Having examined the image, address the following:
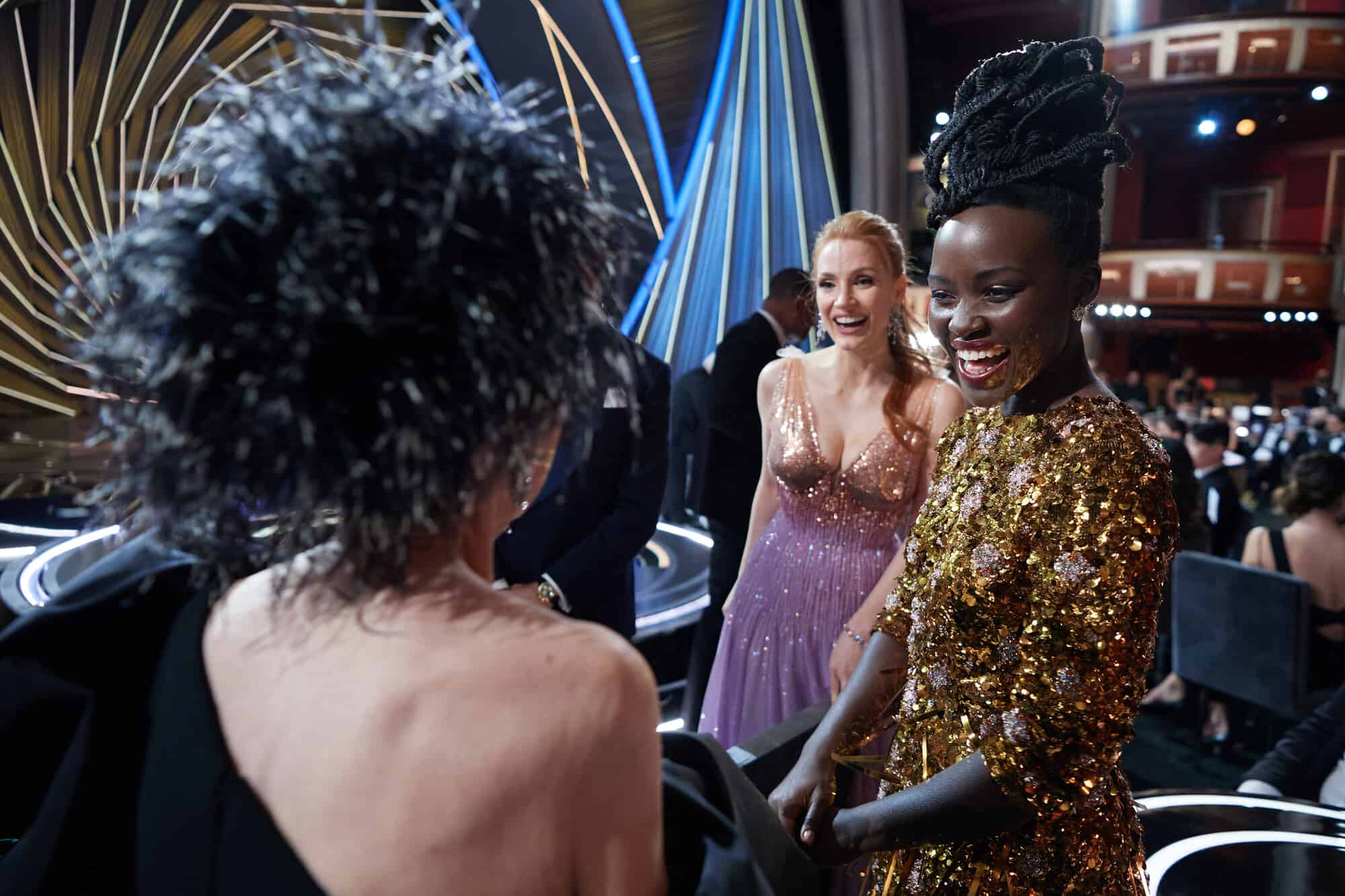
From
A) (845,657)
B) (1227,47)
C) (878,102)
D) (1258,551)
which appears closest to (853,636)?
(845,657)

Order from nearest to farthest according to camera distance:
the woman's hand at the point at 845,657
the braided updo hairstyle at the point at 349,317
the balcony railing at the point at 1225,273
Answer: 1. the braided updo hairstyle at the point at 349,317
2. the woman's hand at the point at 845,657
3. the balcony railing at the point at 1225,273

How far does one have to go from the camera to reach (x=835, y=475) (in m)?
2.19

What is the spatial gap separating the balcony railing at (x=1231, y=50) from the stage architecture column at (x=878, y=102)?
43.8ft

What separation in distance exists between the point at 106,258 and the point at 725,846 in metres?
0.62

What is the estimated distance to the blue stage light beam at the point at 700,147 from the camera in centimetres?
510

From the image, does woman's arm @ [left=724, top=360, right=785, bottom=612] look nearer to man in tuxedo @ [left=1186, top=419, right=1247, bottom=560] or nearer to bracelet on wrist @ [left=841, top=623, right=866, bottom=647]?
bracelet on wrist @ [left=841, top=623, right=866, bottom=647]

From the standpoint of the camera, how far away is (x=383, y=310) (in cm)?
55

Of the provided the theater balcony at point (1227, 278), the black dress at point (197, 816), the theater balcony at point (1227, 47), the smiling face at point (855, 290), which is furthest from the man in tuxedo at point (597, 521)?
the theater balcony at point (1227, 278)

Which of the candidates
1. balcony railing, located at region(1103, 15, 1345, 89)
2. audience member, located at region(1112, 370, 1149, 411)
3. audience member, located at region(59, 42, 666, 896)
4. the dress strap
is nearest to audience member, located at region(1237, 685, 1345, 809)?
the dress strap

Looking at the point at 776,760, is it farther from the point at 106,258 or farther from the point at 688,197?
the point at 688,197

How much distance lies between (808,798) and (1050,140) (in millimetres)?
888

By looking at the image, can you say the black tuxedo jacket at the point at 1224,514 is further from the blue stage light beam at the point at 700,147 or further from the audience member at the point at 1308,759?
the blue stage light beam at the point at 700,147

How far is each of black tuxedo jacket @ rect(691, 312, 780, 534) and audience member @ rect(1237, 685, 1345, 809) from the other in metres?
1.68

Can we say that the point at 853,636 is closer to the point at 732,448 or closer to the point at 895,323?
the point at 895,323
